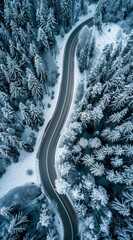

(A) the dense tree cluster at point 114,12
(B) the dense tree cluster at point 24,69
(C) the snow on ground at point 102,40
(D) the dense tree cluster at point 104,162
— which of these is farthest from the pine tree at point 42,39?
(A) the dense tree cluster at point 114,12

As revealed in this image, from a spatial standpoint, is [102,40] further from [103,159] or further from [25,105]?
[103,159]

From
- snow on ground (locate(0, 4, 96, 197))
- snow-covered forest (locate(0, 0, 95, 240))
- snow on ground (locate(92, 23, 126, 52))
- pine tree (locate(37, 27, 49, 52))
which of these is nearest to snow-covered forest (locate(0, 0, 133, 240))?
snow-covered forest (locate(0, 0, 95, 240))

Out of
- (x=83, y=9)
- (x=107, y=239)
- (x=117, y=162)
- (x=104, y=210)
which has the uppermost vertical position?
(x=83, y=9)

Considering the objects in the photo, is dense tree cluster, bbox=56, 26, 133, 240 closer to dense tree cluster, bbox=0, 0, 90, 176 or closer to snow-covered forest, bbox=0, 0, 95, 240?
snow-covered forest, bbox=0, 0, 95, 240

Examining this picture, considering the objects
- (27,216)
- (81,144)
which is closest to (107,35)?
(81,144)

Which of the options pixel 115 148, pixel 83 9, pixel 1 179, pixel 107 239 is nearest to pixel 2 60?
pixel 1 179

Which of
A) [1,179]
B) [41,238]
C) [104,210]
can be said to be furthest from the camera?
[1,179]

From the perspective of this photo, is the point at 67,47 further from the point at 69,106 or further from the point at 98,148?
the point at 98,148
